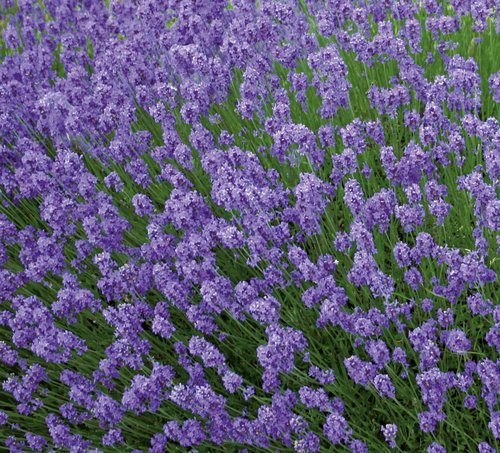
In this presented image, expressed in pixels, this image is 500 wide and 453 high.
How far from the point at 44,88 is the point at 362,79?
183 cm

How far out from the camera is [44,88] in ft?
14.8

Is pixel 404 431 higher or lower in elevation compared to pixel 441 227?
lower

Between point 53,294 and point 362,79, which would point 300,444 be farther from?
point 362,79

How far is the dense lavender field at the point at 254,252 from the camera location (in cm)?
279

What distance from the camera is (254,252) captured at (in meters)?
2.99

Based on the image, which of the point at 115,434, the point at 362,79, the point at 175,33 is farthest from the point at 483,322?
the point at 175,33

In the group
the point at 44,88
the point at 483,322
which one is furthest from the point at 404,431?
the point at 44,88

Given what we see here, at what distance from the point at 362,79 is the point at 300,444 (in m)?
2.46

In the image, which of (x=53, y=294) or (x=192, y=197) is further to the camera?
(x=53, y=294)

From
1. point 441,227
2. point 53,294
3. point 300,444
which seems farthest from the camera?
point 53,294

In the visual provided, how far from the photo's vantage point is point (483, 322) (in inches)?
126

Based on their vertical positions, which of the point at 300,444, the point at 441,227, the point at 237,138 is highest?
the point at 237,138

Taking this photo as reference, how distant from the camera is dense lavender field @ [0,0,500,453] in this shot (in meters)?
2.79

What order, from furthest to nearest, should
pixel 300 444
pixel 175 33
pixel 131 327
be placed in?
pixel 175 33, pixel 131 327, pixel 300 444
